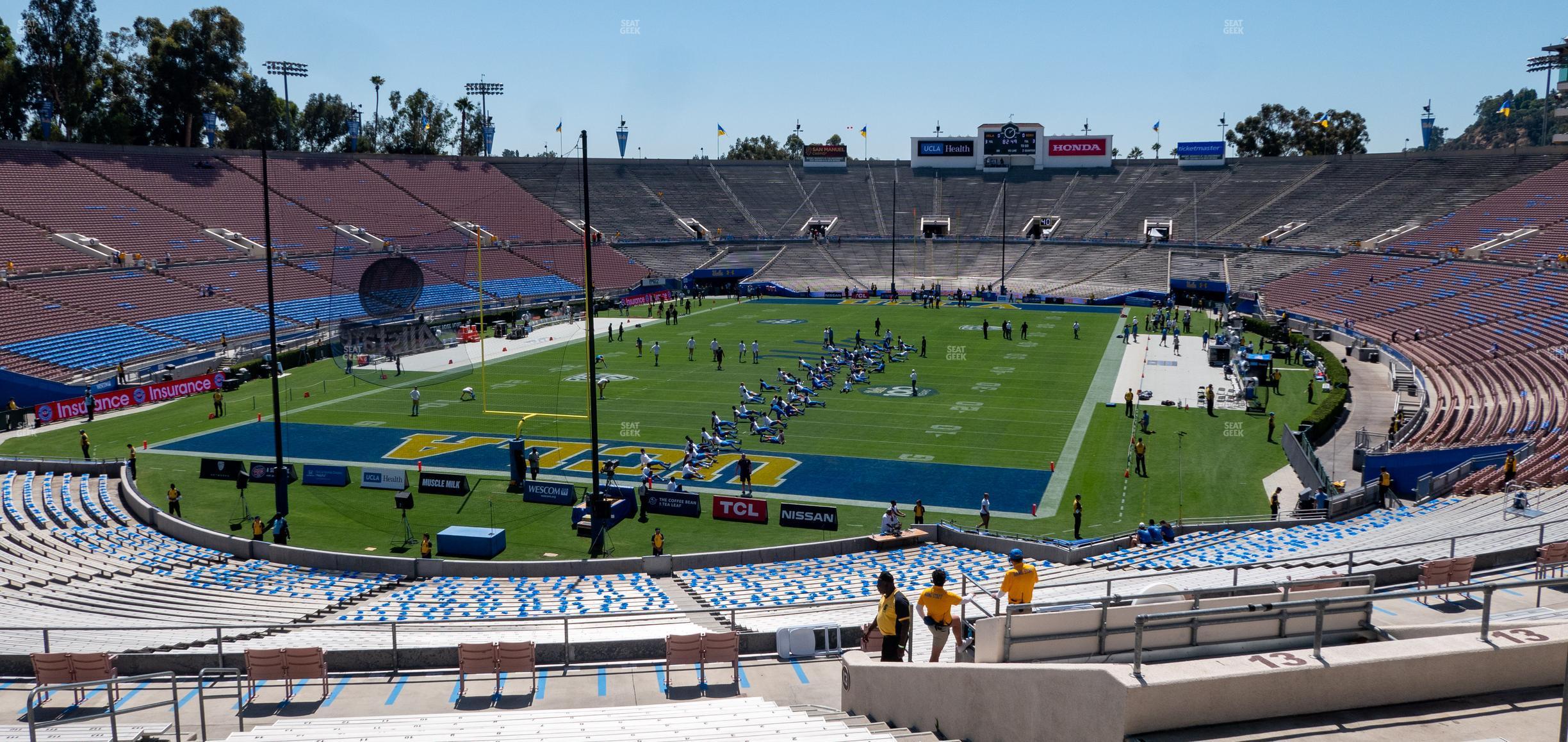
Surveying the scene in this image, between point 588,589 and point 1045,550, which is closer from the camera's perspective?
point 588,589

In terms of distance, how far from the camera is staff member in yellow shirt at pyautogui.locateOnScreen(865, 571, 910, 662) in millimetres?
9828

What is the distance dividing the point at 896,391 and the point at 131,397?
2746cm

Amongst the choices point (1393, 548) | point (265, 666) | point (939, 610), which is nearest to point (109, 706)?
point (265, 666)

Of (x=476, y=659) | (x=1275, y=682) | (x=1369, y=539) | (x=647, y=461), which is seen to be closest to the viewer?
(x=1275, y=682)

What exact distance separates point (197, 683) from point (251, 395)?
30779 mm

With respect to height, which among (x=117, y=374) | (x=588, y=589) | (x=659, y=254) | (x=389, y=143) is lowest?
(x=588, y=589)

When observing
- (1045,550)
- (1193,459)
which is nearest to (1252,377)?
(1193,459)

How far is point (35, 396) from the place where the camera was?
129 ft

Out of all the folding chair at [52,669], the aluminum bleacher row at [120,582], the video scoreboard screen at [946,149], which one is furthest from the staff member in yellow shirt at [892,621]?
the video scoreboard screen at [946,149]

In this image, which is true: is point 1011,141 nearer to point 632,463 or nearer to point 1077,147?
point 1077,147

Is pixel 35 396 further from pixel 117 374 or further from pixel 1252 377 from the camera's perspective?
pixel 1252 377

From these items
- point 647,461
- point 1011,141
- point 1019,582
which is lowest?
point 647,461

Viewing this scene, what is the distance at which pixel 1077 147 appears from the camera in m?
102

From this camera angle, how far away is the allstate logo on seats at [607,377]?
4303 cm
